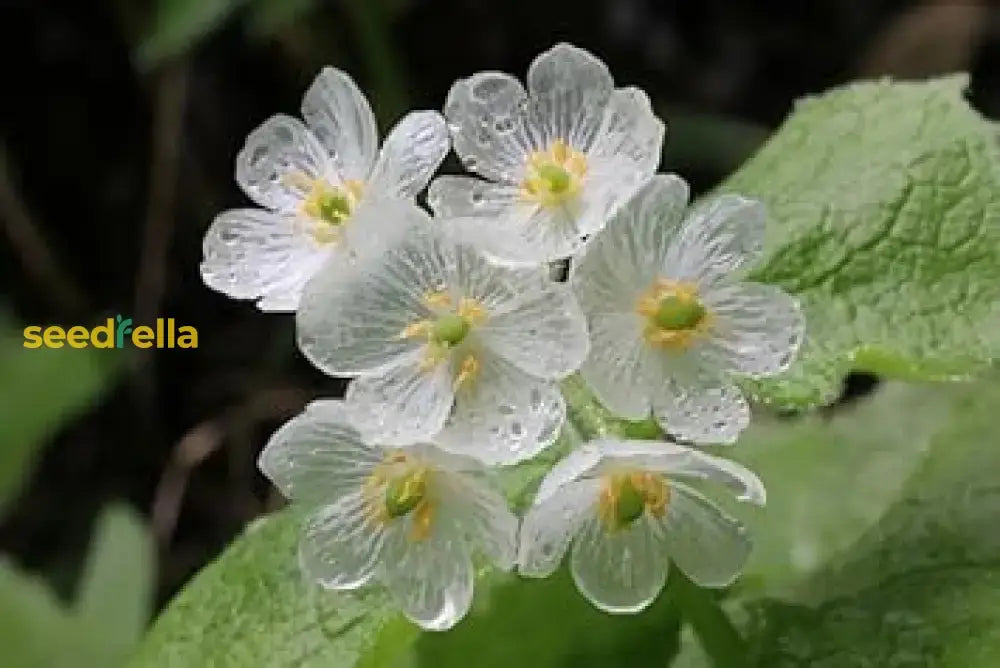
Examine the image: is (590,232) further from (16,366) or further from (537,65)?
(16,366)

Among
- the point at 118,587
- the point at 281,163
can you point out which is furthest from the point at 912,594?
the point at 118,587

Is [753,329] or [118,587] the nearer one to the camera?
[753,329]

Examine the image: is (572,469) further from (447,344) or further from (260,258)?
(260,258)

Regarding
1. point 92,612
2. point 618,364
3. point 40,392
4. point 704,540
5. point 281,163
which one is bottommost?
point 92,612

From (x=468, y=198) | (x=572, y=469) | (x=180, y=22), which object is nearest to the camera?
(x=572, y=469)

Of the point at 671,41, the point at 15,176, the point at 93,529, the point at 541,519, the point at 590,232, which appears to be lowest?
the point at 93,529

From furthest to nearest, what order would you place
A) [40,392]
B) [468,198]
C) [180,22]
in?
[40,392] < [180,22] < [468,198]

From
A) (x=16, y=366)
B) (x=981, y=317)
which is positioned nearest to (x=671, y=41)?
(x=16, y=366)

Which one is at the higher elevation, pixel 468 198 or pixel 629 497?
pixel 468 198
